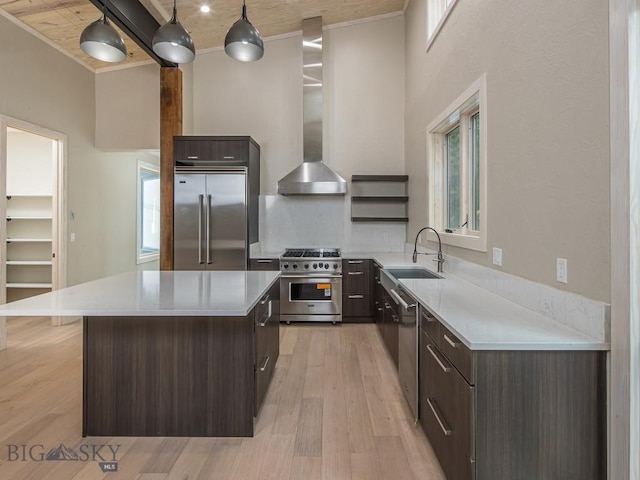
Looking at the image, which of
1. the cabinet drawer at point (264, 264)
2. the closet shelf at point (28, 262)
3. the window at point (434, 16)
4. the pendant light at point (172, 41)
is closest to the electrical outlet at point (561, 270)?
the pendant light at point (172, 41)

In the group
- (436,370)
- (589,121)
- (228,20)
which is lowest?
(436,370)

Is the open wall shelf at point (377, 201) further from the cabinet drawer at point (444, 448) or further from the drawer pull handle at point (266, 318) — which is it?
the cabinet drawer at point (444, 448)

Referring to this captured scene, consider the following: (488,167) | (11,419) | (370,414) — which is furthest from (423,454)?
(11,419)

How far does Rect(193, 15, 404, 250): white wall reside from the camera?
534cm

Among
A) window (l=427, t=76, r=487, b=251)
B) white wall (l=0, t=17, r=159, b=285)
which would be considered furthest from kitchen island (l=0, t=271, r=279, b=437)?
white wall (l=0, t=17, r=159, b=285)

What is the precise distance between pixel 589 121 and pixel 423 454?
72.6 inches

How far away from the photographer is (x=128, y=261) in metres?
6.04

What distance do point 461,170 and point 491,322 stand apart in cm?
188

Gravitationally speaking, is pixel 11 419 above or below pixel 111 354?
→ below

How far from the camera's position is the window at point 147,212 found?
6.41 meters

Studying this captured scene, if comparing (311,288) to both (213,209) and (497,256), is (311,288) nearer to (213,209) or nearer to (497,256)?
(213,209)

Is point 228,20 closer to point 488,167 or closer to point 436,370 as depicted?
point 488,167

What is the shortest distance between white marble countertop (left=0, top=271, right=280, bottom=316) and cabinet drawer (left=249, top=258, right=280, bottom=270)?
181cm

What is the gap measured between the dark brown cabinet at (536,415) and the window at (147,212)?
20.2ft
